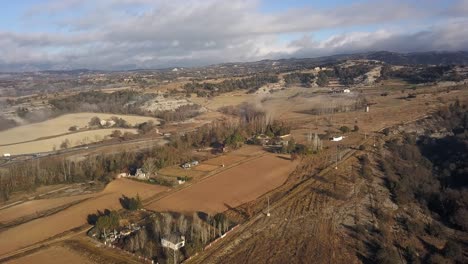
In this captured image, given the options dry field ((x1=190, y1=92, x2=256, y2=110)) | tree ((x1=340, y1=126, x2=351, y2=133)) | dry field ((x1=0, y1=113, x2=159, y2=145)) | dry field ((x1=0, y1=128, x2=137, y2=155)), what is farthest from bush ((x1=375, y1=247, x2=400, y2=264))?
dry field ((x1=190, y1=92, x2=256, y2=110))

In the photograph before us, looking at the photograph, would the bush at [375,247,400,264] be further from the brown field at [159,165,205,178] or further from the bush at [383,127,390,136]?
the bush at [383,127,390,136]

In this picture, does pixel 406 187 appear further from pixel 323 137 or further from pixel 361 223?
pixel 323 137

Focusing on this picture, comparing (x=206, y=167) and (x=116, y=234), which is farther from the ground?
(x=116, y=234)

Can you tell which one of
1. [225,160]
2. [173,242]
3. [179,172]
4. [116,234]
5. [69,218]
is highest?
[173,242]

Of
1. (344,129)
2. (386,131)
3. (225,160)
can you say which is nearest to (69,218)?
(225,160)

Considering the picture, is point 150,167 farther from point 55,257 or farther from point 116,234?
point 55,257
